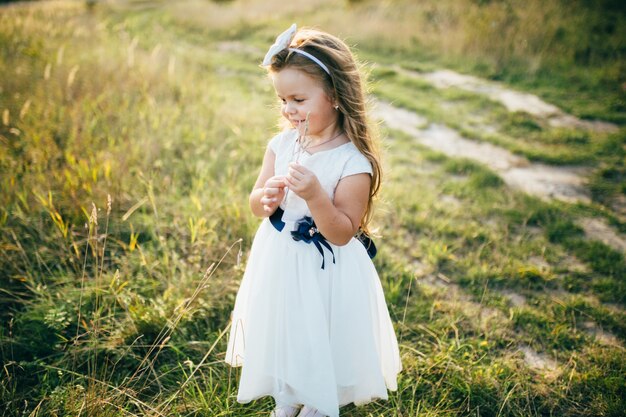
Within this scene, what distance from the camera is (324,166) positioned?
1.72 meters

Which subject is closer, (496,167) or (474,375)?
(474,375)

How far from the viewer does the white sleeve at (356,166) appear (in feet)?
5.46

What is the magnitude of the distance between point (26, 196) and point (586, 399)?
3783mm

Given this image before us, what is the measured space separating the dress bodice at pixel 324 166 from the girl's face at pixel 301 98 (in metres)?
0.12

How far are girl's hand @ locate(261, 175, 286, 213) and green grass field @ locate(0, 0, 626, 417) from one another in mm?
214

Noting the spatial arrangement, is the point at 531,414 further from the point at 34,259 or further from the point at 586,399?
the point at 34,259

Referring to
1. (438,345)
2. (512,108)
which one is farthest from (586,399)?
(512,108)

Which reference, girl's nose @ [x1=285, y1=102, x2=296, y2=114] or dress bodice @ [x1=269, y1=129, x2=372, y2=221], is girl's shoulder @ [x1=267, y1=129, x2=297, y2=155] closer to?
dress bodice @ [x1=269, y1=129, x2=372, y2=221]

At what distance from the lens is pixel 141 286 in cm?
258

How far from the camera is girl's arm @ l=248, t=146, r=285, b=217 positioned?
5.28 ft

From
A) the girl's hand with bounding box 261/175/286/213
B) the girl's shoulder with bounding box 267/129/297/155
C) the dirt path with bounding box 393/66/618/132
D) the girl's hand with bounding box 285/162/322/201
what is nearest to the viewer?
the girl's hand with bounding box 285/162/322/201

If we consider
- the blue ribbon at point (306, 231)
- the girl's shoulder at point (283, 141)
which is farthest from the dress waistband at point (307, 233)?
the girl's shoulder at point (283, 141)

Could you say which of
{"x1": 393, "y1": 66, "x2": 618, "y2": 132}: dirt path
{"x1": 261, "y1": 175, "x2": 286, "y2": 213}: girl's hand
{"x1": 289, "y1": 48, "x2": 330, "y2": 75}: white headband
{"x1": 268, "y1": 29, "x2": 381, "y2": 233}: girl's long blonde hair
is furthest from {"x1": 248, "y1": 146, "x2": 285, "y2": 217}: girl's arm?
{"x1": 393, "y1": 66, "x2": 618, "y2": 132}: dirt path

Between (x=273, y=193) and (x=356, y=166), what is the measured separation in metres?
0.36
